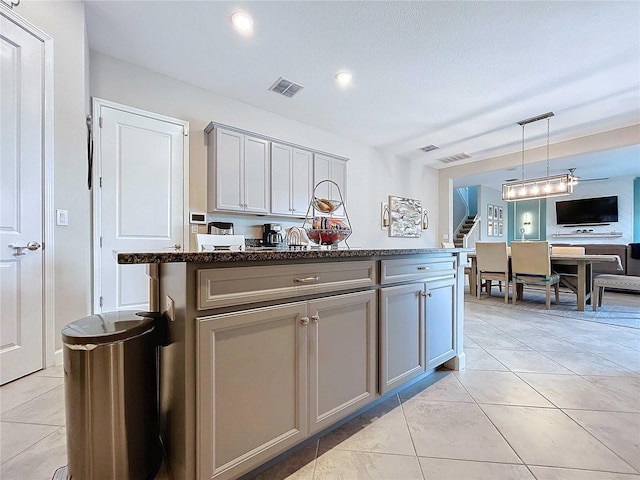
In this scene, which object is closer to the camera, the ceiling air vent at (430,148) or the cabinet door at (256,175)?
the cabinet door at (256,175)

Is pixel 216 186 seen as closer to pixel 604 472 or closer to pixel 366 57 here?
pixel 366 57

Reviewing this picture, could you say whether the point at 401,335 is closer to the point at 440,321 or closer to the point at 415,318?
the point at 415,318

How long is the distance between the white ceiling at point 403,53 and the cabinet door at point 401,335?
2.20m

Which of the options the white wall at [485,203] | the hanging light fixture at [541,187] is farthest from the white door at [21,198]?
the white wall at [485,203]

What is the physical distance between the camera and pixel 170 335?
43.8 inches

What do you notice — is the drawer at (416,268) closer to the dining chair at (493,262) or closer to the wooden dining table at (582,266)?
the dining chair at (493,262)

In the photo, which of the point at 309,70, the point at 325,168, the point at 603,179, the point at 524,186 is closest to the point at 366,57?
the point at 309,70

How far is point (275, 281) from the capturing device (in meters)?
1.13

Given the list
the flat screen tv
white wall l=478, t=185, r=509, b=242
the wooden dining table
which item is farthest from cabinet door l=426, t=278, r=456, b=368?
the flat screen tv

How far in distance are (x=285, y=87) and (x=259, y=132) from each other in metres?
0.74

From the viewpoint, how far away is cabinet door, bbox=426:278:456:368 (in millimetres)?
1872

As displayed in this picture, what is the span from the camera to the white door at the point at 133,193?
2.68m

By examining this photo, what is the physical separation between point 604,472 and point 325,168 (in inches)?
150

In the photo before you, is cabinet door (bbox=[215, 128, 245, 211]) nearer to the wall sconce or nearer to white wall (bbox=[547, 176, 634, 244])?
the wall sconce
